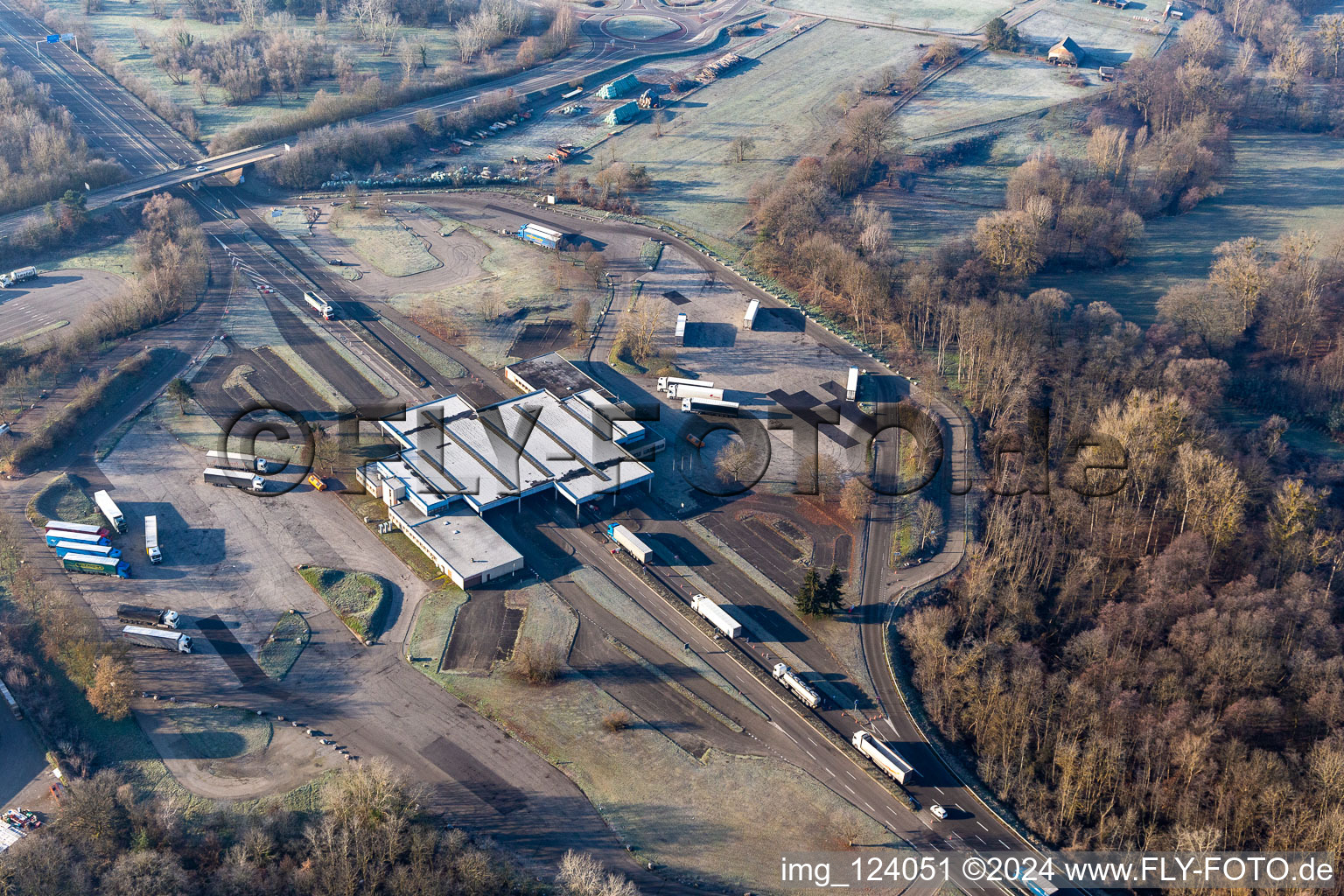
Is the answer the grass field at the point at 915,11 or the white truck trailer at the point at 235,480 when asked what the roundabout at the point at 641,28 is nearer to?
the grass field at the point at 915,11

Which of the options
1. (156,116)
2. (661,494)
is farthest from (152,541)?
(156,116)

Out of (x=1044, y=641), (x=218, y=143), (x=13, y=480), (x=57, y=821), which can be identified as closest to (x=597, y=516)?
(x=1044, y=641)

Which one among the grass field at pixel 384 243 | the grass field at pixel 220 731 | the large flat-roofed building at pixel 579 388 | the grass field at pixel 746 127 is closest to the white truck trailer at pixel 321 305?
the grass field at pixel 384 243

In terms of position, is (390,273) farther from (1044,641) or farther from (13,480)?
(1044,641)

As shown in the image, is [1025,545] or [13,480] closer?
[1025,545]

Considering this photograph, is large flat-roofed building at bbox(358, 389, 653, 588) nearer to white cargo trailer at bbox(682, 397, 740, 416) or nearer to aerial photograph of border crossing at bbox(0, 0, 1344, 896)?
aerial photograph of border crossing at bbox(0, 0, 1344, 896)

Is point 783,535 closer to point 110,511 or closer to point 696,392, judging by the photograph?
point 696,392

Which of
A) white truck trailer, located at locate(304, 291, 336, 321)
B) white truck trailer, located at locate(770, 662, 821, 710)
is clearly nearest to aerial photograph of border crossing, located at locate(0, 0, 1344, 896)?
white truck trailer, located at locate(770, 662, 821, 710)
